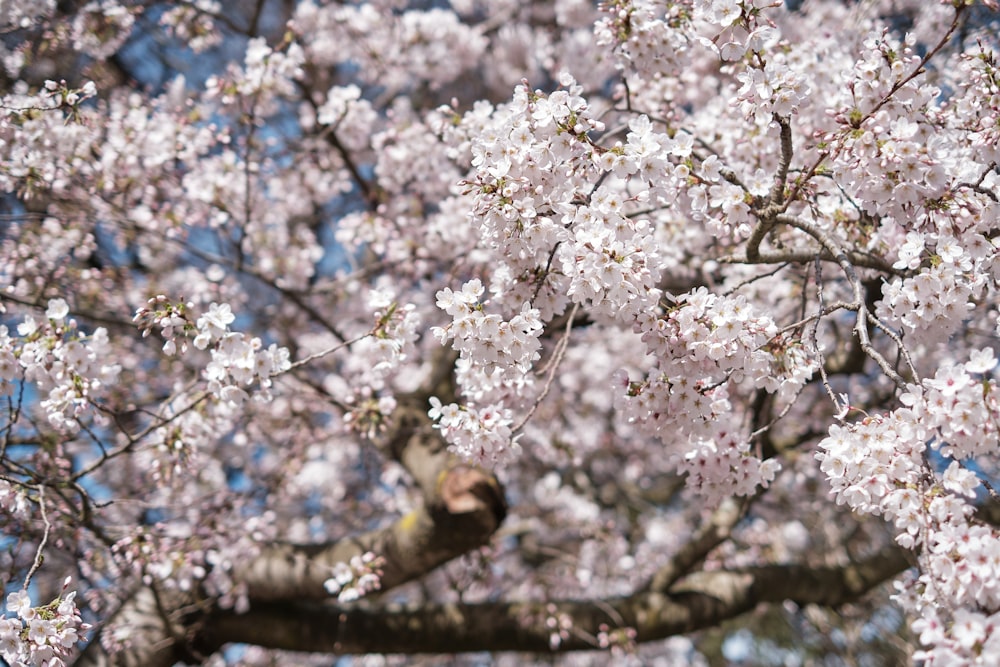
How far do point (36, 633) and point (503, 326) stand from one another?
5.65 ft

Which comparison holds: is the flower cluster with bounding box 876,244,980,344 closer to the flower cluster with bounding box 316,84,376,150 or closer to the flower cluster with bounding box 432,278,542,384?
the flower cluster with bounding box 432,278,542,384

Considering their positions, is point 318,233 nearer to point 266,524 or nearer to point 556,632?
point 266,524

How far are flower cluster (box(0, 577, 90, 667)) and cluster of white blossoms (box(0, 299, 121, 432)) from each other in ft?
2.14

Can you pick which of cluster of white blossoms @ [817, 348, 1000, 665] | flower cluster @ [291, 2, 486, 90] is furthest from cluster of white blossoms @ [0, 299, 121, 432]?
flower cluster @ [291, 2, 486, 90]

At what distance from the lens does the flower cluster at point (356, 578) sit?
3135 millimetres

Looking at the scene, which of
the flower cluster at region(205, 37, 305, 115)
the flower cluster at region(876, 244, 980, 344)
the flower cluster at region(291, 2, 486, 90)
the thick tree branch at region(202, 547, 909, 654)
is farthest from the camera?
the flower cluster at region(291, 2, 486, 90)

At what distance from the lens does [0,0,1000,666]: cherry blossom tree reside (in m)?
2.02

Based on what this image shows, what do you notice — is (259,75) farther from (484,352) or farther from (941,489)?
(941,489)

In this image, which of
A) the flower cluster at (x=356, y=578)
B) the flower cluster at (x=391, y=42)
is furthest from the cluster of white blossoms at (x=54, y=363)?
the flower cluster at (x=391, y=42)

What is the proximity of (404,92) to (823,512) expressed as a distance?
17.1ft

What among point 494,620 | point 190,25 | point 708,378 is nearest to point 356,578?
point 494,620

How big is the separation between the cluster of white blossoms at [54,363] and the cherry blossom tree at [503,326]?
13 mm

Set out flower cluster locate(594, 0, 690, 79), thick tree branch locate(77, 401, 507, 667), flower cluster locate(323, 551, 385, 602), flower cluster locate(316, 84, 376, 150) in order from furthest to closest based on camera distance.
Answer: flower cluster locate(316, 84, 376, 150), thick tree branch locate(77, 401, 507, 667), flower cluster locate(323, 551, 385, 602), flower cluster locate(594, 0, 690, 79)

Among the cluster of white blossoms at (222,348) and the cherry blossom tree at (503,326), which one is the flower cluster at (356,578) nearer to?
the cherry blossom tree at (503,326)
